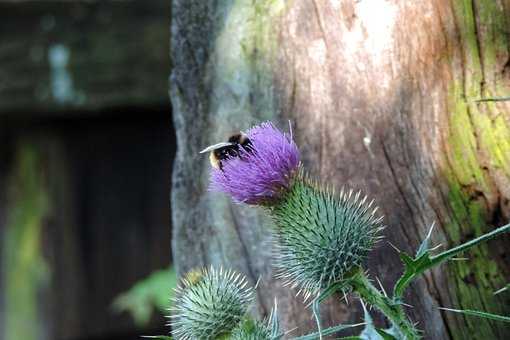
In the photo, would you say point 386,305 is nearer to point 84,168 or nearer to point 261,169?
point 261,169

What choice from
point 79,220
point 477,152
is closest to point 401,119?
point 477,152

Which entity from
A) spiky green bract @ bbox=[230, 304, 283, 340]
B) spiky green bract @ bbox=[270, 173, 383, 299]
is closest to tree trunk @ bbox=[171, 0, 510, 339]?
spiky green bract @ bbox=[270, 173, 383, 299]

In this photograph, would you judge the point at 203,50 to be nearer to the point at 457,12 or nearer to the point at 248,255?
the point at 248,255

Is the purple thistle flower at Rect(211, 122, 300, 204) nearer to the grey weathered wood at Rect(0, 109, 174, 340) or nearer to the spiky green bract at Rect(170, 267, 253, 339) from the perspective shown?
the spiky green bract at Rect(170, 267, 253, 339)

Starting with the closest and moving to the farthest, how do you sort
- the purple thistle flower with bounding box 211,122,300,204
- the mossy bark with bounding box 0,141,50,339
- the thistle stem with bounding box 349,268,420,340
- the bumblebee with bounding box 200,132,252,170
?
the thistle stem with bounding box 349,268,420,340
the purple thistle flower with bounding box 211,122,300,204
the bumblebee with bounding box 200,132,252,170
the mossy bark with bounding box 0,141,50,339

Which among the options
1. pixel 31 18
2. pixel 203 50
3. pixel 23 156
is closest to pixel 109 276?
pixel 23 156

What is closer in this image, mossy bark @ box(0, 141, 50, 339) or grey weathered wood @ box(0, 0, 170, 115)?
grey weathered wood @ box(0, 0, 170, 115)
